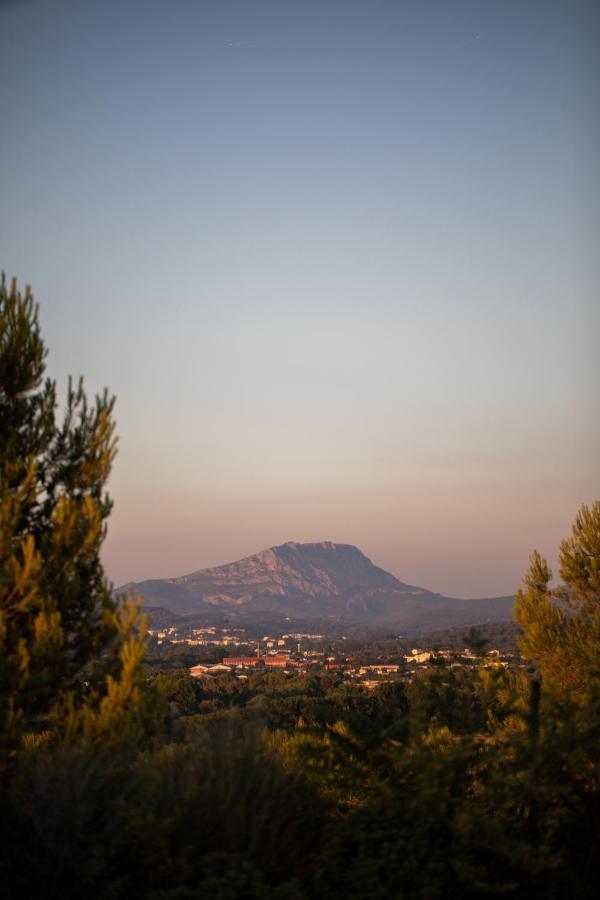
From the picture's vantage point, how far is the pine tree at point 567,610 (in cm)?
1123

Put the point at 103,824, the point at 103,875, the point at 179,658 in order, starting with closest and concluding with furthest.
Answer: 1. the point at 103,875
2. the point at 103,824
3. the point at 179,658

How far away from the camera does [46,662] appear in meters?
5.41

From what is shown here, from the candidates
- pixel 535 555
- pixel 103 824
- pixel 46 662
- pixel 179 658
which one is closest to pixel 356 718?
pixel 103 824

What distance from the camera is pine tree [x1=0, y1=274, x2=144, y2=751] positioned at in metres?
5.38

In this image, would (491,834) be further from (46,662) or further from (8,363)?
(8,363)

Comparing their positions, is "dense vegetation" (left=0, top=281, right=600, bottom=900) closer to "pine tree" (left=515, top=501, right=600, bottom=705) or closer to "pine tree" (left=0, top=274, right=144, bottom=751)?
"pine tree" (left=0, top=274, right=144, bottom=751)

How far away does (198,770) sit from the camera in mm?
4895

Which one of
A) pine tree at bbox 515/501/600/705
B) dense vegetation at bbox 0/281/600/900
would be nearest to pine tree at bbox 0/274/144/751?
dense vegetation at bbox 0/281/600/900

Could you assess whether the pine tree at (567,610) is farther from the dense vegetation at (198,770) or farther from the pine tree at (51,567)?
the pine tree at (51,567)

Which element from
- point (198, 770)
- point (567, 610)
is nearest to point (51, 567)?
point (198, 770)

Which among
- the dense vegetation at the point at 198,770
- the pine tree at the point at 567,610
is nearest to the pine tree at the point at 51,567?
the dense vegetation at the point at 198,770

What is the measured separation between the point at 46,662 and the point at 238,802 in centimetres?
166

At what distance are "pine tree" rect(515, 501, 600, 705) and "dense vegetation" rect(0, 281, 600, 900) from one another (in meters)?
4.98

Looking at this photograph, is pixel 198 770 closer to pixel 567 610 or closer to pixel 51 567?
pixel 51 567
